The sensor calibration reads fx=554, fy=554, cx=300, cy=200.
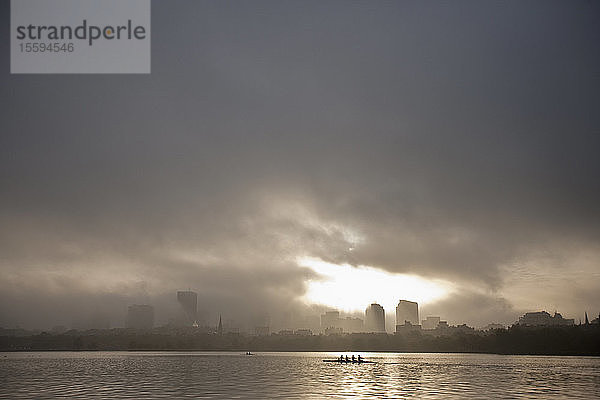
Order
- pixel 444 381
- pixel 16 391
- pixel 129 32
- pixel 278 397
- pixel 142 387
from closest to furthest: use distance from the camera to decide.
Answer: pixel 129 32
pixel 278 397
pixel 16 391
pixel 142 387
pixel 444 381

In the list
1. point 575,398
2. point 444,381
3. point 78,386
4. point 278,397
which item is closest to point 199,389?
point 278,397

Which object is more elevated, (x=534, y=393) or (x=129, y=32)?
(x=129, y=32)

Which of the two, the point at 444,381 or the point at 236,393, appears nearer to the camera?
the point at 236,393

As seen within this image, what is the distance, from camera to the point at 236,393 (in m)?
75.4

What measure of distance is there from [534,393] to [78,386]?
6906 centimetres

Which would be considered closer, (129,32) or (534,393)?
(129,32)

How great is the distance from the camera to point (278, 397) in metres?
71.9

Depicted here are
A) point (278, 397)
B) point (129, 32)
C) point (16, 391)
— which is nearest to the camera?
point (129, 32)

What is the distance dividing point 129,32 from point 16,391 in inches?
2076

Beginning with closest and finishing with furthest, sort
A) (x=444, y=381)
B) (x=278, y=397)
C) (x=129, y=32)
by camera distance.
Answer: (x=129, y=32) < (x=278, y=397) < (x=444, y=381)

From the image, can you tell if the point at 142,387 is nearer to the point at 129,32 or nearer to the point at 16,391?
the point at 16,391

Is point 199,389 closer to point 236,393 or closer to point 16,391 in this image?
point 236,393

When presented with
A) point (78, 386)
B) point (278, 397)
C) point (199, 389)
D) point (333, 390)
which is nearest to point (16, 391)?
point (78, 386)


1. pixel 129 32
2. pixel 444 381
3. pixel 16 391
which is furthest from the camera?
pixel 444 381
